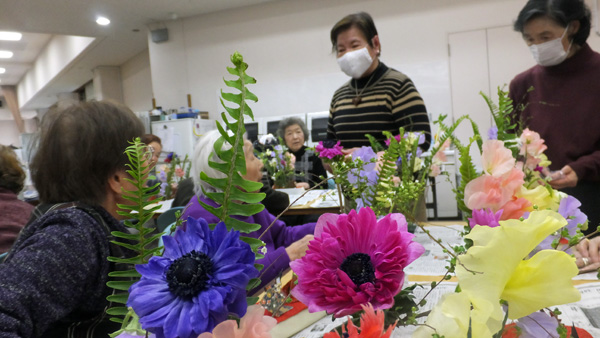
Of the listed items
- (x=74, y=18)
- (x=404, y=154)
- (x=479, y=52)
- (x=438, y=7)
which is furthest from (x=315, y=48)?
(x=404, y=154)

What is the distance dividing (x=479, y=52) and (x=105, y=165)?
563 centimetres

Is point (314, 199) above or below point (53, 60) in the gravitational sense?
below

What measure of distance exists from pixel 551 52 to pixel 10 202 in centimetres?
254

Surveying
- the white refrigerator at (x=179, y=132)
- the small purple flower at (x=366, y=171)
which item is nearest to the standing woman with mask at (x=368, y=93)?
the small purple flower at (x=366, y=171)

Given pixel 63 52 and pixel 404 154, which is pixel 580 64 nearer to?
pixel 404 154

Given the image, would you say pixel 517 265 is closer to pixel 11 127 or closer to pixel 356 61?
pixel 356 61

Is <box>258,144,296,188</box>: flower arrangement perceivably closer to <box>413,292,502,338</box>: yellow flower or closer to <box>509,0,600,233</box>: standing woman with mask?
<box>509,0,600,233</box>: standing woman with mask

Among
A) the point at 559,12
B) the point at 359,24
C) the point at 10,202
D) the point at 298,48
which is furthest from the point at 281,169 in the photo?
the point at 298,48

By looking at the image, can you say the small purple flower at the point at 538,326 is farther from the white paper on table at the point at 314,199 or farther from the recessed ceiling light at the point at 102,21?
the recessed ceiling light at the point at 102,21

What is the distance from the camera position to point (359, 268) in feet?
1.06

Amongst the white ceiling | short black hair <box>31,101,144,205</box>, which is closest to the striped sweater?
short black hair <box>31,101,144,205</box>

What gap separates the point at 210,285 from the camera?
0.27m

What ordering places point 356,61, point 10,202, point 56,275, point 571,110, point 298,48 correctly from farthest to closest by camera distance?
point 298,48
point 356,61
point 10,202
point 571,110
point 56,275

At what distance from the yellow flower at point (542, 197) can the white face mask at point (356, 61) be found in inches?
65.3
